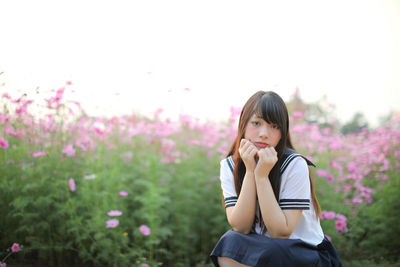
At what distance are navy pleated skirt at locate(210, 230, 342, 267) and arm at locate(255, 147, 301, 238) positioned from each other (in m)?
0.04

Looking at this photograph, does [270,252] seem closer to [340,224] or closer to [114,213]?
[114,213]

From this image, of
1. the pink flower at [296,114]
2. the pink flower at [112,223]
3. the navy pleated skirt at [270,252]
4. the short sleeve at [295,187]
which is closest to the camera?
the navy pleated skirt at [270,252]

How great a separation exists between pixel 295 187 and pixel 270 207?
0.16 meters

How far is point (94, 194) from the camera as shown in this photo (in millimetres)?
2623

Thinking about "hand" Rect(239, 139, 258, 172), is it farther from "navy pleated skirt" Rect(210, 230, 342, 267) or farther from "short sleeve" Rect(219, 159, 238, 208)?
"navy pleated skirt" Rect(210, 230, 342, 267)

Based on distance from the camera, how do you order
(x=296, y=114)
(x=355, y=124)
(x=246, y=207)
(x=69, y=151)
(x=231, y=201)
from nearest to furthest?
(x=246, y=207) → (x=231, y=201) → (x=69, y=151) → (x=296, y=114) → (x=355, y=124)

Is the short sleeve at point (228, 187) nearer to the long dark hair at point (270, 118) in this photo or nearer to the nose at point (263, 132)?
the long dark hair at point (270, 118)

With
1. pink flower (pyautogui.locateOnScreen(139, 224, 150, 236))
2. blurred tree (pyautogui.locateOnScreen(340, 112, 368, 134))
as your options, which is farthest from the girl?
blurred tree (pyautogui.locateOnScreen(340, 112, 368, 134))

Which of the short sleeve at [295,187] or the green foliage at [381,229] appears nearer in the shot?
the short sleeve at [295,187]

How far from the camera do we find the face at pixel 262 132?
1.63 metres

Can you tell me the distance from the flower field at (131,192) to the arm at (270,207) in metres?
1.20

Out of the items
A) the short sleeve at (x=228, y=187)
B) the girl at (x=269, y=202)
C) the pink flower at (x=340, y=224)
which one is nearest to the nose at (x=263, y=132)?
the girl at (x=269, y=202)

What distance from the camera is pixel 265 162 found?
1532 millimetres

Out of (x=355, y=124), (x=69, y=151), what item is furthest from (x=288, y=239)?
(x=355, y=124)
